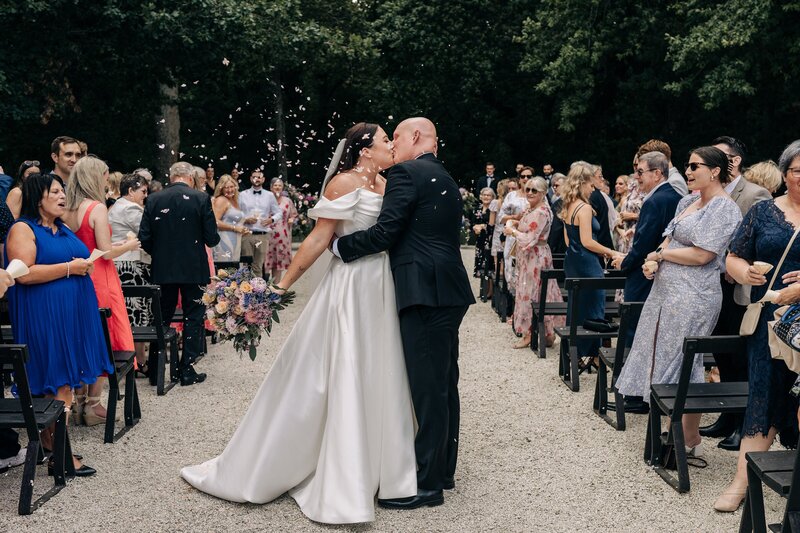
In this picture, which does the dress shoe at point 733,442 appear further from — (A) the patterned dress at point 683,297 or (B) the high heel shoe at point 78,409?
(B) the high heel shoe at point 78,409

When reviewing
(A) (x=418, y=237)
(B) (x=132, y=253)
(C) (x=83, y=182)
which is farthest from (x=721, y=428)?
(B) (x=132, y=253)

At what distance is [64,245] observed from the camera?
5.80 metres

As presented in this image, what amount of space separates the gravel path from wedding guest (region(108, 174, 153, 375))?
108cm

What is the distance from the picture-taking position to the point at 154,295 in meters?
7.61

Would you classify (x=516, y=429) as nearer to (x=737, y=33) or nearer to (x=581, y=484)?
(x=581, y=484)

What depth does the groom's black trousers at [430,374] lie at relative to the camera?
4.95 metres

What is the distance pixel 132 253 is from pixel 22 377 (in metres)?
3.97

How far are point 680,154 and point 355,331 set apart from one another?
77.2 ft

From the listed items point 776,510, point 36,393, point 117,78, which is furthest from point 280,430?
point 117,78

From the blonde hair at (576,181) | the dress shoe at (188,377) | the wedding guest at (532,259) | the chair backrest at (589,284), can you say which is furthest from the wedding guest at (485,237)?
the dress shoe at (188,377)

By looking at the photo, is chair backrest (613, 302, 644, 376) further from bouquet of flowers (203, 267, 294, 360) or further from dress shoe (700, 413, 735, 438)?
bouquet of flowers (203, 267, 294, 360)

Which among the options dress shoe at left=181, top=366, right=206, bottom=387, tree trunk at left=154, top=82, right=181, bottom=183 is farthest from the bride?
tree trunk at left=154, top=82, right=181, bottom=183

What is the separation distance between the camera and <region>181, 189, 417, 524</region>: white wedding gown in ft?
16.2

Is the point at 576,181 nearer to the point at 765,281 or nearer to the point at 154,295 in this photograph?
the point at 765,281
